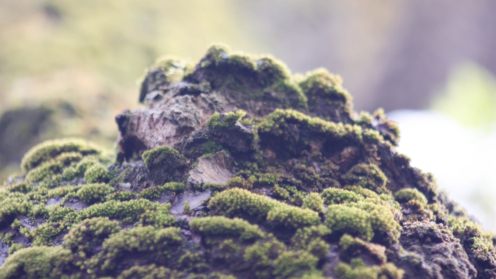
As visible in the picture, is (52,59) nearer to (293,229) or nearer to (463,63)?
(293,229)

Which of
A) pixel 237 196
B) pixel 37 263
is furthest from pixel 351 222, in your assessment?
pixel 37 263

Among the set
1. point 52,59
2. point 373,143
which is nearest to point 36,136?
point 52,59

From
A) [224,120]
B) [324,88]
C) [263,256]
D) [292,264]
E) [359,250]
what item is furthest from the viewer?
[324,88]

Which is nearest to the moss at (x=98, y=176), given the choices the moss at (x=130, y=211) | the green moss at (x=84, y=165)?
the green moss at (x=84, y=165)

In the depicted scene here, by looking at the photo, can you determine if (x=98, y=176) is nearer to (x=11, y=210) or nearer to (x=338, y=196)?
(x=11, y=210)

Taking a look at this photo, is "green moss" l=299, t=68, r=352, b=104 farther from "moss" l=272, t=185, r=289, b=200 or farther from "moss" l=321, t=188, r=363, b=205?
"moss" l=272, t=185, r=289, b=200

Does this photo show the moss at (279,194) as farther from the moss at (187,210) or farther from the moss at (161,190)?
the moss at (161,190)
